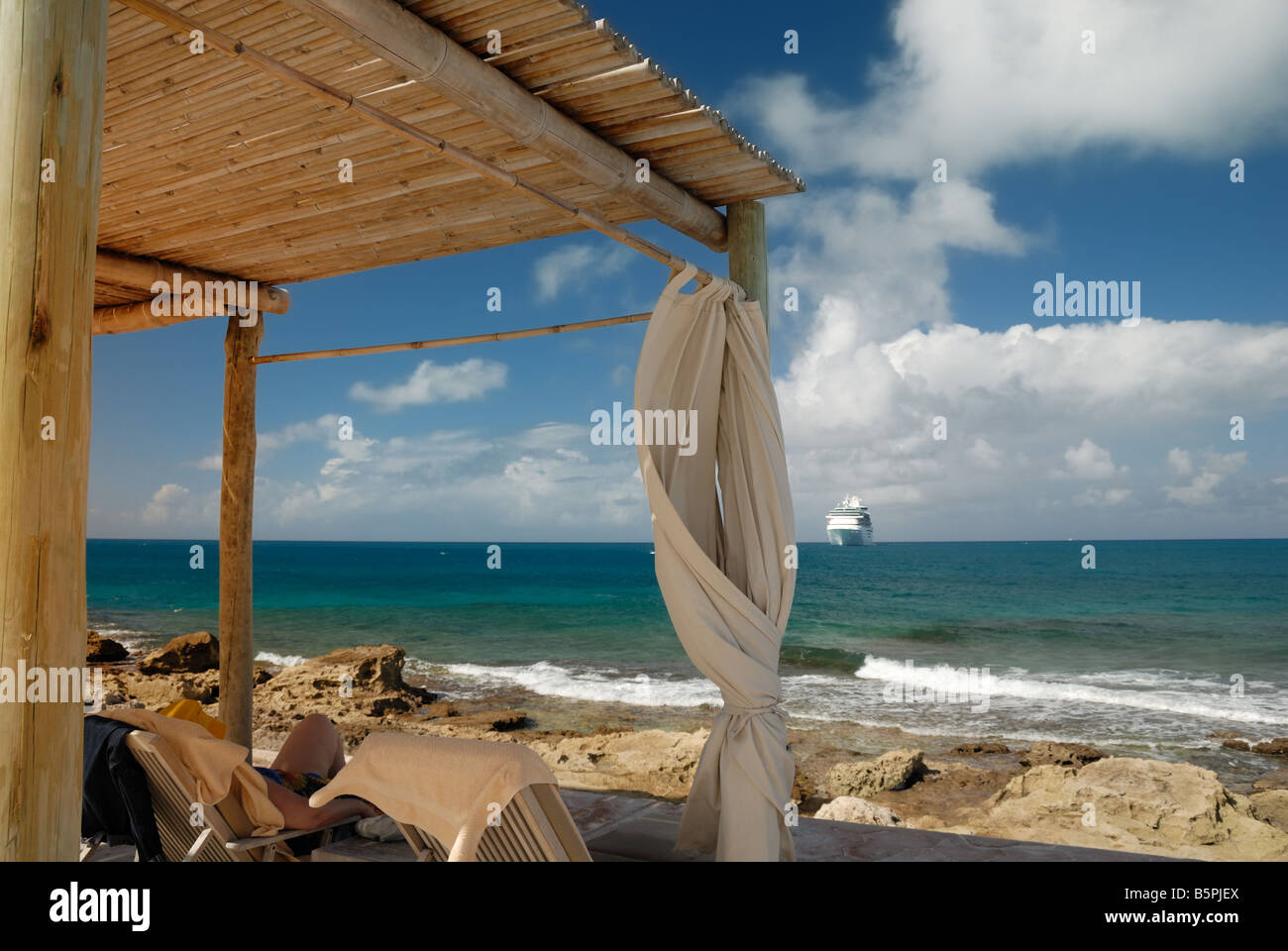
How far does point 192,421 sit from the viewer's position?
30234mm

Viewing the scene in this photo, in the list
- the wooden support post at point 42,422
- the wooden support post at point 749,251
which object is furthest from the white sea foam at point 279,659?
the wooden support post at point 42,422

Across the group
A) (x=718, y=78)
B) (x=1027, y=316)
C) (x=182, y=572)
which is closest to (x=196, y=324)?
(x=182, y=572)

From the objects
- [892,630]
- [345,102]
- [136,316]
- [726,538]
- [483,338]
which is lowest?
[892,630]

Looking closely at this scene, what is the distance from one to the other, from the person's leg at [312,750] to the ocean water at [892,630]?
9.72m

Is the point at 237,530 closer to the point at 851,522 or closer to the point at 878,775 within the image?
the point at 878,775

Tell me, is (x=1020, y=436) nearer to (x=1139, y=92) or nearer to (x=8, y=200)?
(x=1139, y=92)

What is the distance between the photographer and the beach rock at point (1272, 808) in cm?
659

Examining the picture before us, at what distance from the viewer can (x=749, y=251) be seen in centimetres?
343

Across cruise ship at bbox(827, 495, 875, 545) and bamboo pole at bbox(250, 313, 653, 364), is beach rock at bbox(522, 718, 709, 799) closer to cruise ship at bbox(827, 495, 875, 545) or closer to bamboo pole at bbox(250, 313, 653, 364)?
bamboo pole at bbox(250, 313, 653, 364)

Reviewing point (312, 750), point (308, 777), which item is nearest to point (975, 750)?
point (312, 750)

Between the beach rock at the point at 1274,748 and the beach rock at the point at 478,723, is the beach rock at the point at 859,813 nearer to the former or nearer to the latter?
the beach rock at the point at 478,723

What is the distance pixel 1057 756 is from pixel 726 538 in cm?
679

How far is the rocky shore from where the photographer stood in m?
6.03
